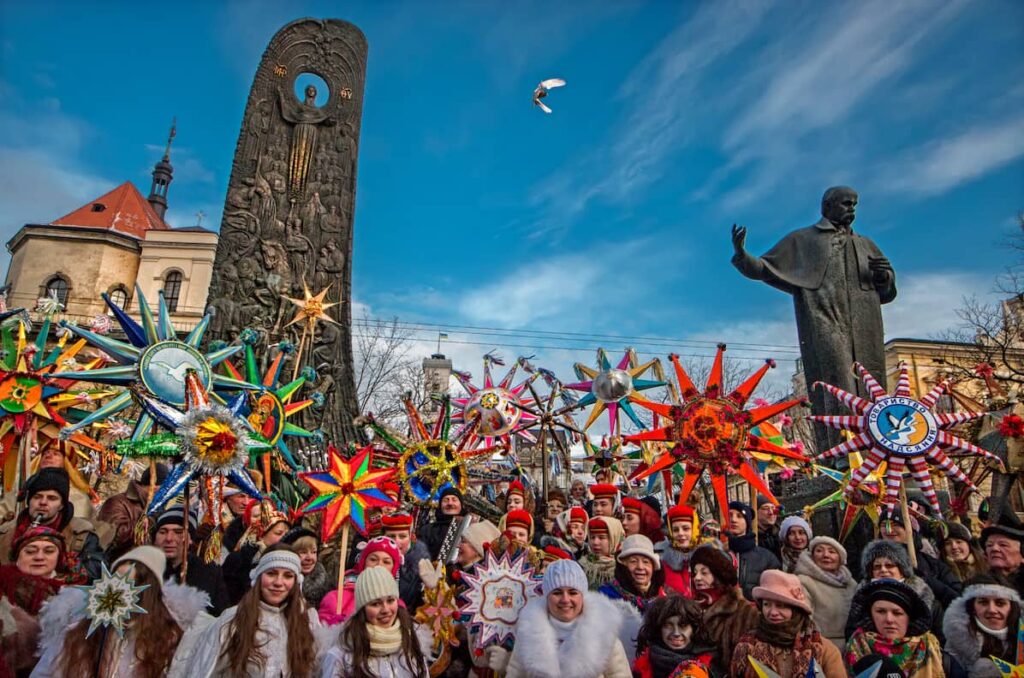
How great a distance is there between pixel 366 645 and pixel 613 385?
7.16 metres

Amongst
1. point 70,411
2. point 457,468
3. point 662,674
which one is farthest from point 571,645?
point 70,411

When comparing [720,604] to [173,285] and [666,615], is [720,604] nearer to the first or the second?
[666,615]

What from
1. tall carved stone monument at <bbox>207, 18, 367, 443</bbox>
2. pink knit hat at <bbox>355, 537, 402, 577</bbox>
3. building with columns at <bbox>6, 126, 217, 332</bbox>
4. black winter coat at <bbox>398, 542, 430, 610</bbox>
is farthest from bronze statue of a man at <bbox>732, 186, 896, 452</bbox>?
building with columns at <bbox>6, 126, 217, 332</bbox>

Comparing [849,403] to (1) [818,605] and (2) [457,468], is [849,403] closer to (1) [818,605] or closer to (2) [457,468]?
(1) [818,605]

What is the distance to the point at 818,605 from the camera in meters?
4.91

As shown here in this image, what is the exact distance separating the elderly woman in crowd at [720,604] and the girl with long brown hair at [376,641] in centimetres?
179

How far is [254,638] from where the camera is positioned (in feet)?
12.7

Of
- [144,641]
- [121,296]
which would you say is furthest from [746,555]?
[121,296]

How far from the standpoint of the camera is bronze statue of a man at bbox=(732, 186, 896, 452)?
28.4 feet

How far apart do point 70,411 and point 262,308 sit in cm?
704

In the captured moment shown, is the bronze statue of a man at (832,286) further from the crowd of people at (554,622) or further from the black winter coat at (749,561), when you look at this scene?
the crowd of people at (554,622)

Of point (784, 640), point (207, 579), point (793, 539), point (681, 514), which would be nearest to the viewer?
point (784, 640)

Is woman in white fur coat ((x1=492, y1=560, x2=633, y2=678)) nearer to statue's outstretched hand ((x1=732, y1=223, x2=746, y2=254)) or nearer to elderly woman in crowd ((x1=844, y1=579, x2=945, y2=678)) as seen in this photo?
elderly woman in crowd ((x1=844, y1=579, x2=945, y2=678))

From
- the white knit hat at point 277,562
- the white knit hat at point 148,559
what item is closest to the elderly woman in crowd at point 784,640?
the white knit hat at point 277,562
